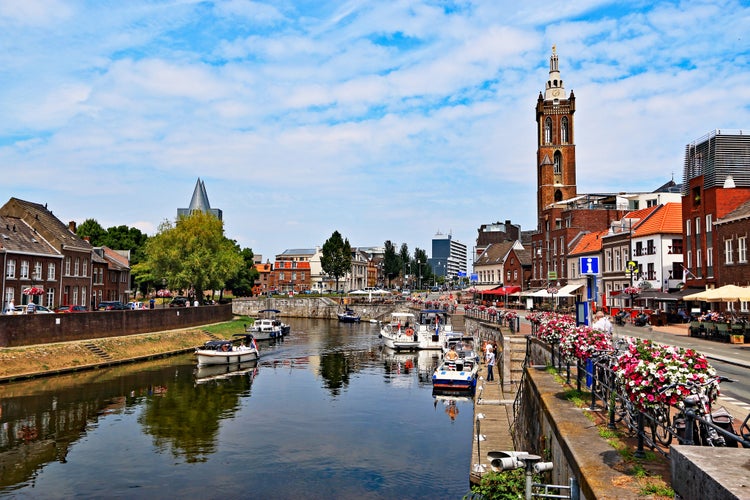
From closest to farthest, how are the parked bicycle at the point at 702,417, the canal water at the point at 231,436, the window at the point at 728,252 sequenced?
1. the parked bicycle at the point at 702,417
2. the canal water at the point at 231,436
3. the window at the point at 728,252

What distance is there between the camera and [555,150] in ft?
334

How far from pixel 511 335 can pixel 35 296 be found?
4844 cm

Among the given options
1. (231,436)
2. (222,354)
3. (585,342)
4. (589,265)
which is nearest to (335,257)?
(222,354)

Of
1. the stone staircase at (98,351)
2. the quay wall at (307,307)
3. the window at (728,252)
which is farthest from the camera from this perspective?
the quay wall at (307,307)

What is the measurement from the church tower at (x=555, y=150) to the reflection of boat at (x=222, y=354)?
64.4 metres

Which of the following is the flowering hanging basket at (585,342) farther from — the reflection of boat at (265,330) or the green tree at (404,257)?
the green tree at (404,257)

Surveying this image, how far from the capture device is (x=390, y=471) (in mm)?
22750

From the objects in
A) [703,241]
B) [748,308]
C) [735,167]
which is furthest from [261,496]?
[735,167]

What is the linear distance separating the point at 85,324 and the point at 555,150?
3251 inches

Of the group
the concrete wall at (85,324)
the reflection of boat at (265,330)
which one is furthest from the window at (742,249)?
the reflection of boat at (265,330)

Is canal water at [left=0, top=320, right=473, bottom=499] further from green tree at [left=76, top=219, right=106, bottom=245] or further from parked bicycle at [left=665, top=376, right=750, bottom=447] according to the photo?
green tree at [left=76, top=219, right=106, bottom=245]

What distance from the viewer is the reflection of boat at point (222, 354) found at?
163 ft

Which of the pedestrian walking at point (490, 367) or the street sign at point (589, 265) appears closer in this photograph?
the street sign at point (589, 265)

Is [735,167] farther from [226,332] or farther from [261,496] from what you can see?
[226,332]
